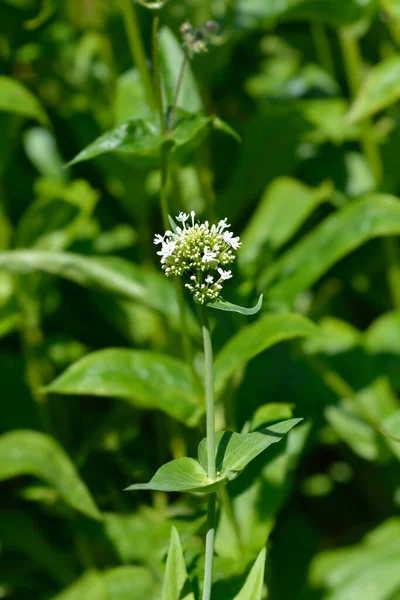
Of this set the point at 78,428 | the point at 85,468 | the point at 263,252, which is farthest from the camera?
the point at 78,428

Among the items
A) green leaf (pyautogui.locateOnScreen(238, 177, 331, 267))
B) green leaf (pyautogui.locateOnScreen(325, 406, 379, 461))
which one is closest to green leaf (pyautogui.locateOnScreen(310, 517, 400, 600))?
green leaf (pyautogui.locateOnScreen(325, 406, 379, 461))

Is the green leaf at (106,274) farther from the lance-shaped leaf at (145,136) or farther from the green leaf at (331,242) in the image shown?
the lance-shaped leaf at (145,136)

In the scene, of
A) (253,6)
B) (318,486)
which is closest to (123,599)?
(318,486)

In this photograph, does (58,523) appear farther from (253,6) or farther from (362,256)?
(253,6)

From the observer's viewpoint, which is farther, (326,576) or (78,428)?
(78,428)

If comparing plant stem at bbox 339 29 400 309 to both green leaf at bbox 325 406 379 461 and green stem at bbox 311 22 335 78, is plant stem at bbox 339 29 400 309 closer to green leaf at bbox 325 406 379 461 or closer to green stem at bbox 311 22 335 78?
green stem at bbox 311 22 335 78

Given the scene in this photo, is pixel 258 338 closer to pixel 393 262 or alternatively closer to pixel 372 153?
pixel 393 262

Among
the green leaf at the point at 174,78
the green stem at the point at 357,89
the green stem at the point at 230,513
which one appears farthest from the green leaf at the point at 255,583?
the green stem at the point at 357,89
